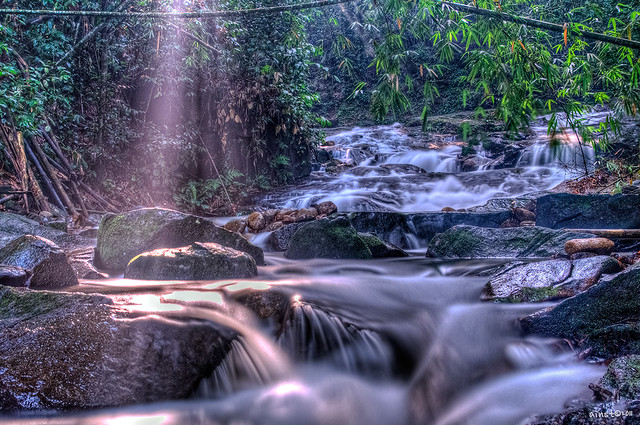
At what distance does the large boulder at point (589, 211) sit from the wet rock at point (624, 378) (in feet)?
14.5

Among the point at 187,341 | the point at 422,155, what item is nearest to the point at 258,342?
the point at 187,341

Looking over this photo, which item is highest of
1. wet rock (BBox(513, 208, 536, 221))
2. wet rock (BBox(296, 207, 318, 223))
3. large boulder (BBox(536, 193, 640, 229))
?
large boulder (BBox(536, 193, 640, 229))

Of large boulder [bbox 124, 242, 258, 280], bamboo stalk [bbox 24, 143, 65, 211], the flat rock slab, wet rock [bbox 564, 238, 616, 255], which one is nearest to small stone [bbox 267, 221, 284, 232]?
the flat rock slab

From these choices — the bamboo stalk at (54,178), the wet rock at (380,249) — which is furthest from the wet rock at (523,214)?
the bamboo stalk at (54,178)

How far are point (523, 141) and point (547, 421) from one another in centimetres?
1494

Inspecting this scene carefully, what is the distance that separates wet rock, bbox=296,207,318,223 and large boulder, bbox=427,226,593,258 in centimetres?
314

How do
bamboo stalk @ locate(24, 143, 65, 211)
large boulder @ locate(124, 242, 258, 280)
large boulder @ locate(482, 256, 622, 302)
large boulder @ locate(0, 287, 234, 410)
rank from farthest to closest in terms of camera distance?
1. bamboo stalk @ locate(24, 143, 65, 211)
2. large boulder @ locate(124, 242, 258, 280)
3. large boulder @ locate(482, 256, 622, 302)
4. large boulder @ locate(0, 287, 234, 410)

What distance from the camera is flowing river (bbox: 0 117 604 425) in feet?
6.95

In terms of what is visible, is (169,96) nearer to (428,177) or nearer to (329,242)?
(329,242)

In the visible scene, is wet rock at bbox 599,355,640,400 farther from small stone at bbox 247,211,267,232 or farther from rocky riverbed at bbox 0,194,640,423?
small stone at bbox 247,211,267,232

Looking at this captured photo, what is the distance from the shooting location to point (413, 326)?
3096 millimetres

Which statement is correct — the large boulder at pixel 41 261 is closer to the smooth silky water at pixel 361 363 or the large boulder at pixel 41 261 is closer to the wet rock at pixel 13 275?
the wet rock at pixel 13 275

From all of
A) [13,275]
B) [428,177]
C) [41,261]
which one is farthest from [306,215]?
[428,177]

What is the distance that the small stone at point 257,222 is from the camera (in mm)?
7680
